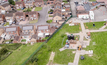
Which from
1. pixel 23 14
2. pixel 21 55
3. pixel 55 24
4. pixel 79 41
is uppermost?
pixel 23 14

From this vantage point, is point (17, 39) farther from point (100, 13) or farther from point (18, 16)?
point (100, 13)

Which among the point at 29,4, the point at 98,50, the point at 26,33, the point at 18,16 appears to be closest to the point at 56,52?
the point at 98,50

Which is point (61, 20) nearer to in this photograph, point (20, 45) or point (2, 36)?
point (20, 45)

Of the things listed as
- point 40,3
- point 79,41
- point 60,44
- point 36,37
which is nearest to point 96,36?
point 79,41

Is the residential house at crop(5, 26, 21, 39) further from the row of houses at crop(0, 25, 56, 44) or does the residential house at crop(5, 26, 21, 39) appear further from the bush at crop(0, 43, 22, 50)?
the bush at crop(0, 43, 22, 50)

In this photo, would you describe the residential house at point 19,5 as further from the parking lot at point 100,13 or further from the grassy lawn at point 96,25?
the parking lot at point 100,13

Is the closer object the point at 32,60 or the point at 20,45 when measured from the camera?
the point at 32,60

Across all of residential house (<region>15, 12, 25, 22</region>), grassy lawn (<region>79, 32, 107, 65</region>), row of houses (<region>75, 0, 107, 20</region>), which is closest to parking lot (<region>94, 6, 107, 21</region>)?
row of houses (<region>75, 0, 107, 20</region>)
